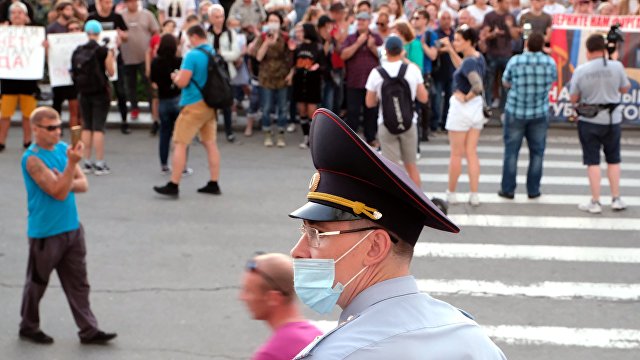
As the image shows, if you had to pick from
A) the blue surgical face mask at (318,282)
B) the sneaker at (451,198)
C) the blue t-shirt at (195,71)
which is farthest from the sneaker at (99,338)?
the sneaker at (451,198)

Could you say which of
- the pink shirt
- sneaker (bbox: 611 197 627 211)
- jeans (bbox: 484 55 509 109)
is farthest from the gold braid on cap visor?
jeans (bbox: 484 55 509 109)

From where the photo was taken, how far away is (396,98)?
35.6ft

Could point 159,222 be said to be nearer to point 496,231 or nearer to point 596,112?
point 496,231

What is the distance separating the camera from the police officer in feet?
7.55

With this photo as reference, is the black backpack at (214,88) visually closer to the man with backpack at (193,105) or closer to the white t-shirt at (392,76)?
the man with backpack at (193,105)

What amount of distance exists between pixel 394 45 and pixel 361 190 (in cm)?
842

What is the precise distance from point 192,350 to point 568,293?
11.5ft

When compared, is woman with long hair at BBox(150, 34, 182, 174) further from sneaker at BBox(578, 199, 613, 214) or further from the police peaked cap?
the police peaked cap

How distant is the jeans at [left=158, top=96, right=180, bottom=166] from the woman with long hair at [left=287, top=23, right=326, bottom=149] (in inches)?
96.9

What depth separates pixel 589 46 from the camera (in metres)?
11.1

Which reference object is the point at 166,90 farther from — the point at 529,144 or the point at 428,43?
the point at 529,144

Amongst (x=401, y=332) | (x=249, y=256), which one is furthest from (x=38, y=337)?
(x=401, y=332)

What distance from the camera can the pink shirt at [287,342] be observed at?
457cm

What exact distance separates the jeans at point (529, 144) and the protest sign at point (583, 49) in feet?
15.8
